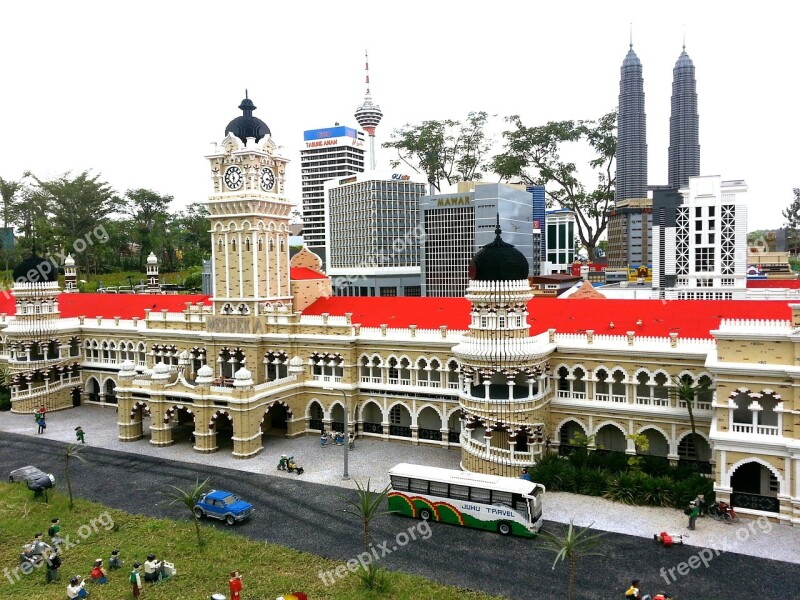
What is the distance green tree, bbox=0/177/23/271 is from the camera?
85438 mm

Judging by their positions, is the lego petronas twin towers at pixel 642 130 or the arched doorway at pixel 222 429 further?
the lego petronas twin towers at pixel 642 130

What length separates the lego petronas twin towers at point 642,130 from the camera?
141625 mm

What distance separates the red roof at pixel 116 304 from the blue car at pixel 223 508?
24.9 meters

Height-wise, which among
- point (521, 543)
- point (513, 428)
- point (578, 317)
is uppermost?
point (578, 317)

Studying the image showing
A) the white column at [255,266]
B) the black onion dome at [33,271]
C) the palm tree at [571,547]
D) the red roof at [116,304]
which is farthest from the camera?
the red roof at [116,304]

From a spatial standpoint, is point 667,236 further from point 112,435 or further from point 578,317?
point 112,435

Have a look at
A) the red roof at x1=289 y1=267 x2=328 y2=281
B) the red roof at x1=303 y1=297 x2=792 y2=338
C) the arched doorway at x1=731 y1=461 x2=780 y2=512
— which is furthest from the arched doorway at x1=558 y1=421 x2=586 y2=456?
the red roof at x1=289 y1=267 x2=328 y2=281

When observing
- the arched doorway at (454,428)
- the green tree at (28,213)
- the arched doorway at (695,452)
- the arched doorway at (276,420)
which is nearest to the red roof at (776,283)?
the arched doorway at (695,452)

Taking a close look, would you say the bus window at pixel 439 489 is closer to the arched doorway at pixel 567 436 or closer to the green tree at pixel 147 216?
the arched doorway at pixel 567 436

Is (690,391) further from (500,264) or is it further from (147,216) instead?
(147,216)

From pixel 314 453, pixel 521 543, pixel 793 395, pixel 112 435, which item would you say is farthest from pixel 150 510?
pixel 793 395

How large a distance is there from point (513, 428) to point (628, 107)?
134 metres

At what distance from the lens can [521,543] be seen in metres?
26.1

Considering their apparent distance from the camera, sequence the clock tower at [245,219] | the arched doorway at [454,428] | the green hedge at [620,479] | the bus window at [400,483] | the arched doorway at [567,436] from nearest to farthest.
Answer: the bus window at [400,483]
the green hedge at [620,479]
the arched doorway at [567,436]
the arched doorway at [454,428]
the clock tower at [245,219]
